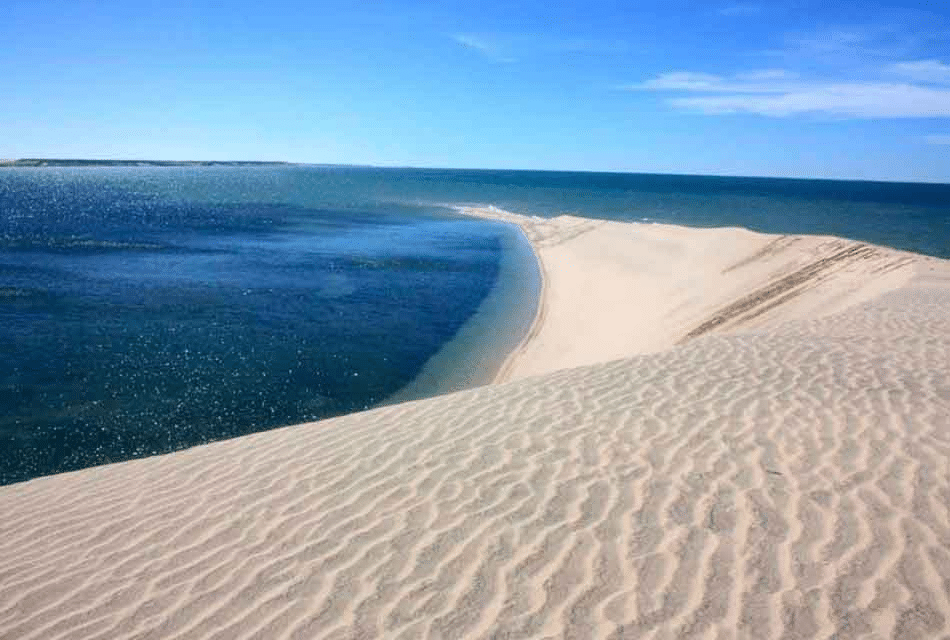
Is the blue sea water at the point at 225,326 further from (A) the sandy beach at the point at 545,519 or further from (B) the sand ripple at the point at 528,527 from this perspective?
(B) the sand ripple at the point at 528,527

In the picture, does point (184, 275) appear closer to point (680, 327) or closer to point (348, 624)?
point (680, 327)

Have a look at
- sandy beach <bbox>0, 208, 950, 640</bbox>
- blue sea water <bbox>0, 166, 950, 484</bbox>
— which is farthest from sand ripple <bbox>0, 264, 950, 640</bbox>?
blue sea water <bbox>0, 166, 950, 484</bbox>

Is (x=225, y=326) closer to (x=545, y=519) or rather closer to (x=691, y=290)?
(x=691, y=290)

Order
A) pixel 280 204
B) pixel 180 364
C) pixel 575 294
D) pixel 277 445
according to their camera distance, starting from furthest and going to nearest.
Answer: pixel 280 204, pixel 575 294, pixel 180 364, pixel 277 445

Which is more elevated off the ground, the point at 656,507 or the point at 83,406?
the point at 656,507

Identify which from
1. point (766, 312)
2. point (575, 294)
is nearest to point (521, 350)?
point (766, 312)

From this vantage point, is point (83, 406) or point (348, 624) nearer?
point (348, 624)

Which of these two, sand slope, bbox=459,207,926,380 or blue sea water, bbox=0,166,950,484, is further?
sand slope, bbox=459,207,926,380

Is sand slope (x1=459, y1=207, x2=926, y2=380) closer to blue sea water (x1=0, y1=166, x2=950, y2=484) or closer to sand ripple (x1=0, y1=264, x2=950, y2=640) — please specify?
blue sea water (x1=0, y1=166, x2=950, y2=484)
